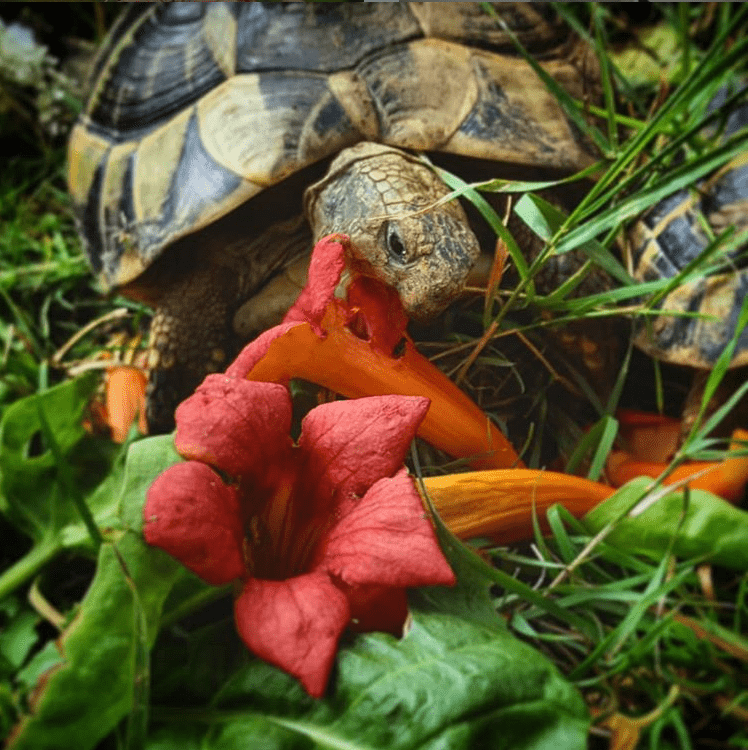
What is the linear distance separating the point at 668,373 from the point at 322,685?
774 mm

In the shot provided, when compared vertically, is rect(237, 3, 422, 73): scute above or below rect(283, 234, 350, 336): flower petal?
above

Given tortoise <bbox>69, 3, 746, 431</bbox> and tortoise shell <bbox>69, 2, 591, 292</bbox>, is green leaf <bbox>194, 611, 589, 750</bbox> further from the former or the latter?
tortoise shell <bbox>69, 2, 591, 292</bbox>

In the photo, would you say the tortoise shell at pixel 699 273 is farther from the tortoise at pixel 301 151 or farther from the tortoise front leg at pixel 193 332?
the tortoise front leg at pixel 193 332

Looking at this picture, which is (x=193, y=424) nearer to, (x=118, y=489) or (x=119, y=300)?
(x=118, y=489)

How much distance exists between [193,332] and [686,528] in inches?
26.4

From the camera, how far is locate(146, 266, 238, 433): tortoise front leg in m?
1.06

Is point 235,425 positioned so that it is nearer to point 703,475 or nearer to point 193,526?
point 193,526

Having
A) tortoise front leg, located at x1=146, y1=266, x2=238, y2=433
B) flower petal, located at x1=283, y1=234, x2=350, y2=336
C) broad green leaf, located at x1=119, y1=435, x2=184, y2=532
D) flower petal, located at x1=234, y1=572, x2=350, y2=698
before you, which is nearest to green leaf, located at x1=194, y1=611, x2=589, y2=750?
flower petal, located at x1=234, y1=572, x2=350, y2=698

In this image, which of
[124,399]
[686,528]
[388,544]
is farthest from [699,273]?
[124,399]

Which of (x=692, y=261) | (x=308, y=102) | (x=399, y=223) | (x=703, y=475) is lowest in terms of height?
(x=703, y=475)

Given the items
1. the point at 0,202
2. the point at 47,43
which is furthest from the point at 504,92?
the point at 47,43

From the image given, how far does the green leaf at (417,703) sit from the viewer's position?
0.54 metres

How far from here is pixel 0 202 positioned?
1.49 m

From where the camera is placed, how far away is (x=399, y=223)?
81 centimetres
